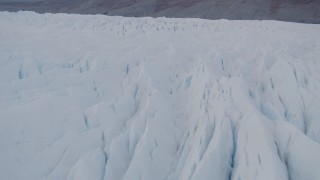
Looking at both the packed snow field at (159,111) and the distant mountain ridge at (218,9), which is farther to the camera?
the distant mountain ridge at (218,9)

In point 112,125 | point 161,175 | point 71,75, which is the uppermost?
point 71,75

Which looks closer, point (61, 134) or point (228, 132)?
point (228, 132)

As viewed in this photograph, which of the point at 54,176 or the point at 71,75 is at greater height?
the point at 71,75

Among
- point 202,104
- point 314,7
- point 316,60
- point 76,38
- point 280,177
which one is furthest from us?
point 314,7

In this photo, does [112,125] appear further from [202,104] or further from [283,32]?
[283,32]

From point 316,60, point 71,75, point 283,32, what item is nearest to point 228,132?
point 71,75
